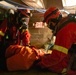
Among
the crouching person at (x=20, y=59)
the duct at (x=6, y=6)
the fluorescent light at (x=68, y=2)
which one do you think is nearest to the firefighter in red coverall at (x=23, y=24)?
the duct at (x=6, y=6)

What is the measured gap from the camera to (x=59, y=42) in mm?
2396

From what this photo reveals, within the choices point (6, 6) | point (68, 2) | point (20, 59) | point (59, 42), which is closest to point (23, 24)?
point (6, 6)

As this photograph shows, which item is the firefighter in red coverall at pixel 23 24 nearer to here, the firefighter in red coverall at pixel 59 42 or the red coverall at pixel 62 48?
the firefighter in red coverall at pixel 59 42

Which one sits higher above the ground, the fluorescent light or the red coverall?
the fluorescent light

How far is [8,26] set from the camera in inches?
144

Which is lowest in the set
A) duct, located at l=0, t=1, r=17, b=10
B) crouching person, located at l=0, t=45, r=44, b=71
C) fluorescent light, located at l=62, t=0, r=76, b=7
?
crouching person, located at l=0, t=45, r=44, b=71

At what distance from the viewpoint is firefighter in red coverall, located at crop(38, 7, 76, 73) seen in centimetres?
234

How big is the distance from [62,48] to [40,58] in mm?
457

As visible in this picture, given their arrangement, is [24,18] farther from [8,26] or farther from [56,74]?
[56,74]

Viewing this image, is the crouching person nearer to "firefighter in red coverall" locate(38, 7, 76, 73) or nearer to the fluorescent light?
"firefighter in red coverall" locate(38, 7, 76, 73)

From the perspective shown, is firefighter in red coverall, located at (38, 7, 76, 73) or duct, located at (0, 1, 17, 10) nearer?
firefighter in red coverall, located at (38, 7, 76, 73)

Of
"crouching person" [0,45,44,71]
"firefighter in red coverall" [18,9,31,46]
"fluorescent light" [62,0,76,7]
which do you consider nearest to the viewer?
"crouching person" [0,45,44,71]

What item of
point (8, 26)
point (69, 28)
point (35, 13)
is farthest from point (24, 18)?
point (69, 28)

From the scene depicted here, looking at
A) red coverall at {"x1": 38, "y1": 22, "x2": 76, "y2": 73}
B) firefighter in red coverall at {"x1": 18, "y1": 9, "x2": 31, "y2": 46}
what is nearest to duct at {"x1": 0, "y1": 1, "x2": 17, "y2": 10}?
firefighter in red coverall at {"x1": 18, "y1": 9, "x2": 31, "y2": 46}
